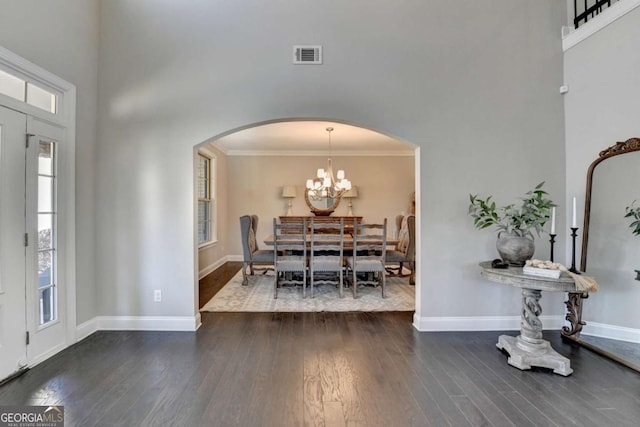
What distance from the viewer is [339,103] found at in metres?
3.05

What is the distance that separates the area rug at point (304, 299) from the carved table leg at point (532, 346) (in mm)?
1346

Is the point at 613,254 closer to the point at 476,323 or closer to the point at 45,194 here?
the point at 476,323

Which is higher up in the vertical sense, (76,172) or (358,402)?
(76,172)

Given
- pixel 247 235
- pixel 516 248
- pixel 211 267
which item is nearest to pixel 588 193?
pixel 516 248

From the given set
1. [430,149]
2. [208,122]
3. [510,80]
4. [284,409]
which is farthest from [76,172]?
[510,80]

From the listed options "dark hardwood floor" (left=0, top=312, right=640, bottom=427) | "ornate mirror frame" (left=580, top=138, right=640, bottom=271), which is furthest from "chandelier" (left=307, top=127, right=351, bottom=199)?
"ornate mirror frame" (left=580, top=138, right=640, bottom=271)

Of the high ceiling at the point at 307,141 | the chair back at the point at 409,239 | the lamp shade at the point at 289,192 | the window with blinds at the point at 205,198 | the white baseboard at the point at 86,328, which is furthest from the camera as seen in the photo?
the lamp shade at the point at 289,192

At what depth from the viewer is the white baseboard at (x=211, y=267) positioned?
525cm

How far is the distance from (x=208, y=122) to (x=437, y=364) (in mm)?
3136

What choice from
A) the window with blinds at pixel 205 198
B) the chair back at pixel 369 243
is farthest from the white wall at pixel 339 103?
the window with blinds at pixel 205 198

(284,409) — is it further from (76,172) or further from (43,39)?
(43,39)

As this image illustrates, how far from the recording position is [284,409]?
1791mm

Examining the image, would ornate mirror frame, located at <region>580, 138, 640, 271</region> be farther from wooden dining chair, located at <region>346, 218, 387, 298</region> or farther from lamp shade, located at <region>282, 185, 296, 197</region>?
lamp shade, located at <region>282, 185, 296, 197</region>

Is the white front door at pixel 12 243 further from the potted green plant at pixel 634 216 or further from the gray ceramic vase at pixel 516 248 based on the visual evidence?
the potted green plant at pixel 634 216
